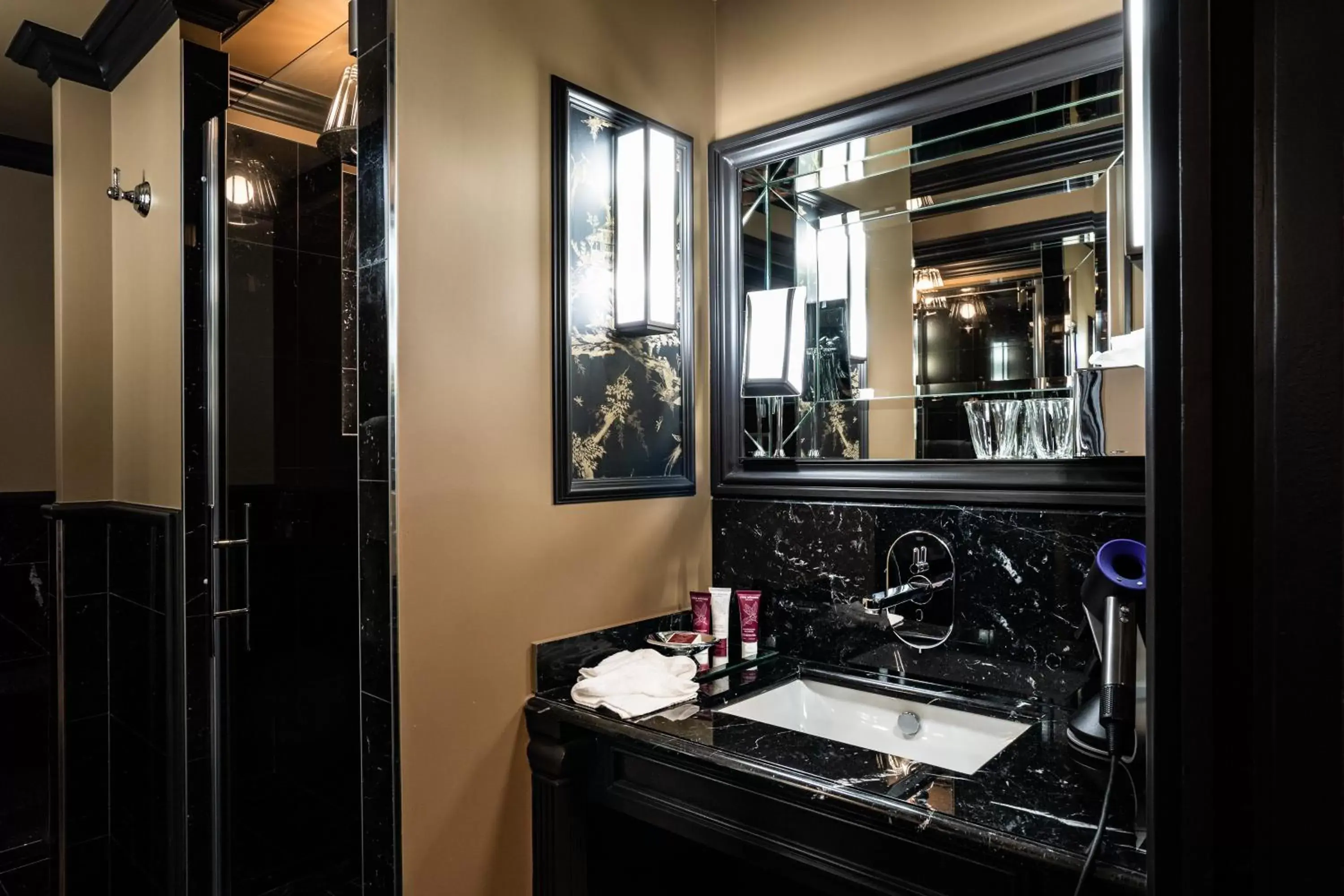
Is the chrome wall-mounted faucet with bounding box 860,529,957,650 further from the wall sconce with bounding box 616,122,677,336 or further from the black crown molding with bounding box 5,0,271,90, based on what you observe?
the black crown molding with bounding box 5,0,271,90

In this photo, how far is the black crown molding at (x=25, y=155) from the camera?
309 cm

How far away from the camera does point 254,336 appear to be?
219cm

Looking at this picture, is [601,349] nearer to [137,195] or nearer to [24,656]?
[137,195]

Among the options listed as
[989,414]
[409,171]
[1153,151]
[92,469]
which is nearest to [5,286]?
[92,469]

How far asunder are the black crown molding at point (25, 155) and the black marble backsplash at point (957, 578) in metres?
3.10

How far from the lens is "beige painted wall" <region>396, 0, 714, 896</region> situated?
146 cm

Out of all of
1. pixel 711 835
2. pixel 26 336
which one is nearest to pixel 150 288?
pixel 26 336

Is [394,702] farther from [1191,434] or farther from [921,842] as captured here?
[1191,434]

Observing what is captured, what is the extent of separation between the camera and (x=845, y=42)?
1.87 m

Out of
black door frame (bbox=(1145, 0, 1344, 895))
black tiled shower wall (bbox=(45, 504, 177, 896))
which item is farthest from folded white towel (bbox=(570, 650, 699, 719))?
black tiled shower wall (bbox=(45, 504, 177, 896))

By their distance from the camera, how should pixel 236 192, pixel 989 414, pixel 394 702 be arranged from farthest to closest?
pixel 236 192, pixel 989 414, pixel 394 702

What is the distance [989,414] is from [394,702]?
129 cm

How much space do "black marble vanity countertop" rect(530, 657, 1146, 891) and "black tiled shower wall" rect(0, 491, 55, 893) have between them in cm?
261

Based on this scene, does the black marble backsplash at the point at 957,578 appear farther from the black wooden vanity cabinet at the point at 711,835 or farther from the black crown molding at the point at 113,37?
the black crown molding at the point at 113,37
